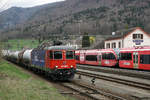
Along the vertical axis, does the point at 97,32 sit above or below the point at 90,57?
above

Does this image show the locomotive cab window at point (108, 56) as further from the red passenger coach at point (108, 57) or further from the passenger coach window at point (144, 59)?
the passenger coach window at point (144, 59)

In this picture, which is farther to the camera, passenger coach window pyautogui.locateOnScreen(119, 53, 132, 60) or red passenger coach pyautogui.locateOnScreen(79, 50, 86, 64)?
red passenger coach pyautogui.locateOnScreen(79, 50, 86, 64)

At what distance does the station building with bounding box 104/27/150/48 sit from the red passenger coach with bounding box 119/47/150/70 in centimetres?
2273

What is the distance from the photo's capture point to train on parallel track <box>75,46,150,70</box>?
995 inches

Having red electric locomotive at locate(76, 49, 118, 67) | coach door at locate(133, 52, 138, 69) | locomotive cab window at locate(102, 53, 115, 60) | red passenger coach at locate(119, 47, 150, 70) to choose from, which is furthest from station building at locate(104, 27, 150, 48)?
coach door at locate(133, 52, 138, 69)

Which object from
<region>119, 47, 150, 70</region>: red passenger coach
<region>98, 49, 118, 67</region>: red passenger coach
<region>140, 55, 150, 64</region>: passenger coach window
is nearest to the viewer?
<region>140, 55, 150, 64</region>: passenger coach window

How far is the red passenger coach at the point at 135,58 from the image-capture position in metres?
24.9

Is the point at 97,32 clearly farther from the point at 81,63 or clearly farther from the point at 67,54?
the point at 67,54

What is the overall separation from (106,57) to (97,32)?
135 feet

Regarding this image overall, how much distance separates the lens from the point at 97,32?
75.5 meters

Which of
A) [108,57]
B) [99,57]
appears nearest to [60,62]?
[108,57]

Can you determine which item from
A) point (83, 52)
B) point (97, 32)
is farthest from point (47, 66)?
point (97, 32)

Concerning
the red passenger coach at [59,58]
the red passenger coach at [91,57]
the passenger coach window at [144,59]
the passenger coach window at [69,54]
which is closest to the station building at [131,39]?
the red passenger coach at [91,57]

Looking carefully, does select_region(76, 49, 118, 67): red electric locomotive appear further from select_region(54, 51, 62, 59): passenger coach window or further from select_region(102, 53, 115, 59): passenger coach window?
select_region(54, 51, 62, 59): passenger coach window
